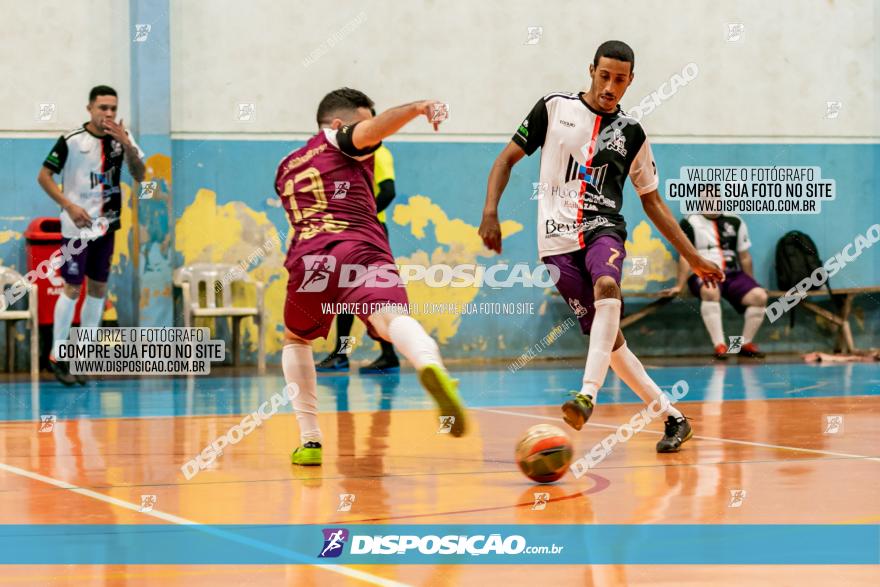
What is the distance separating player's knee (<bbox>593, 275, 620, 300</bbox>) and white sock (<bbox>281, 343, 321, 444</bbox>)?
57.2 inches

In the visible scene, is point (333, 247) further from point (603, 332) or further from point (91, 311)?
point (91, 311)

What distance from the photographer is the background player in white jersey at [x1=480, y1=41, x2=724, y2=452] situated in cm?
623

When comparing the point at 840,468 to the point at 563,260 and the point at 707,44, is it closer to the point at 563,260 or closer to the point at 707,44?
the point at 563,260

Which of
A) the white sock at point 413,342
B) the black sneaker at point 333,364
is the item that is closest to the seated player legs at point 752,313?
the black sneaker at point 333,364

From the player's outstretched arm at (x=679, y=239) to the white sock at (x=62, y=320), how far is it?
22.5ft

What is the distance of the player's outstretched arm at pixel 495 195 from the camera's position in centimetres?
590

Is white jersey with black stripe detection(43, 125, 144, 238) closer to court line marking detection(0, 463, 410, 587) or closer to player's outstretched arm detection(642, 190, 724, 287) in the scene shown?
court line marking detection(0, 463, 410, 587)

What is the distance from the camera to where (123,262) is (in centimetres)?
1393

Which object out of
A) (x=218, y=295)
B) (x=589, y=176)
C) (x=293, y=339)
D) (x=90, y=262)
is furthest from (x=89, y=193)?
(x=589, y=176)

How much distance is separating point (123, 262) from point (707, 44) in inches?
302

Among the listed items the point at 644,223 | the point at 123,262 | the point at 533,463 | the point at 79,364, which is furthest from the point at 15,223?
the point at 533,463

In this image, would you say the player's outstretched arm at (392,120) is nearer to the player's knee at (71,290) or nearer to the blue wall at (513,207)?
the player's knee at (71,290)

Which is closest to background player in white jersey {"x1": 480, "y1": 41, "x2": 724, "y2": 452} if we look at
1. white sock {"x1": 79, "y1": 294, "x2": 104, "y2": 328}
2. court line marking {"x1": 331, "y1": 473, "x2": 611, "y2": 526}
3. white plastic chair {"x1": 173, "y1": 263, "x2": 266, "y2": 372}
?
court line marking {"x1": 331, "y1": 473, "x2": 611, "y2": 526}

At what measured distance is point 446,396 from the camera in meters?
4.77
